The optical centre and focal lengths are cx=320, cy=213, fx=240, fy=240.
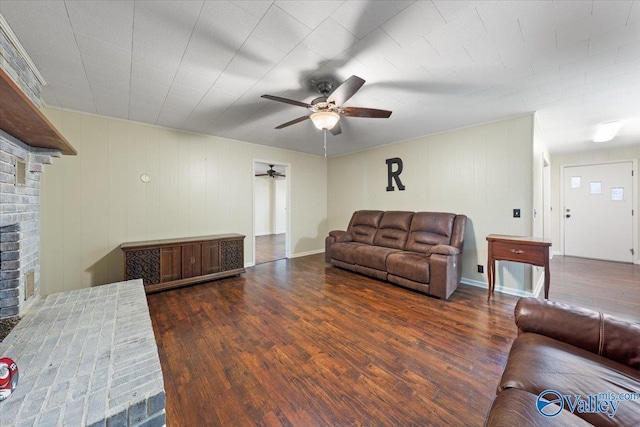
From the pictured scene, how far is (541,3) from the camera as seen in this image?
142 centimetres

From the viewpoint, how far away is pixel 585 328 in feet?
4.02

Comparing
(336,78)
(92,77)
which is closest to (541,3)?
(336,78)

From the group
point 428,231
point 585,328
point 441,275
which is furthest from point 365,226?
point 585,328

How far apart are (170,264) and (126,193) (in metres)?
1.21

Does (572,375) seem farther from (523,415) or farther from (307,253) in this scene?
(307,253)

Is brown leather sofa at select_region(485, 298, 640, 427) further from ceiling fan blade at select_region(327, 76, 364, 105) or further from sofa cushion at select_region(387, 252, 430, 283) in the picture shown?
ceiling fan blade at select_region(327, 76, 364, 105)

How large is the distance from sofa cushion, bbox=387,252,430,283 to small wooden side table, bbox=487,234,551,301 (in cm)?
76

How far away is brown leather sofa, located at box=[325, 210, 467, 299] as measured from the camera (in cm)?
308

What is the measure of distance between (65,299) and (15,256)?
450 millimetres

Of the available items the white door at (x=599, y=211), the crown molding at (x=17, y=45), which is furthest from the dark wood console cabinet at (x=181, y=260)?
the white door at (x=599, y=211)

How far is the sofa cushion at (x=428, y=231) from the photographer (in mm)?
Result: 3637

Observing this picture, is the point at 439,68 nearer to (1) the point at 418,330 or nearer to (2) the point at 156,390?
(1) the point at 418,330

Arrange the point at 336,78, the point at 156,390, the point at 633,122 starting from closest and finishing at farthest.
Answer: the point at 156,390
the point at 336,78
the point at 633,122

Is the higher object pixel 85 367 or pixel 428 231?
pixel 428 231
